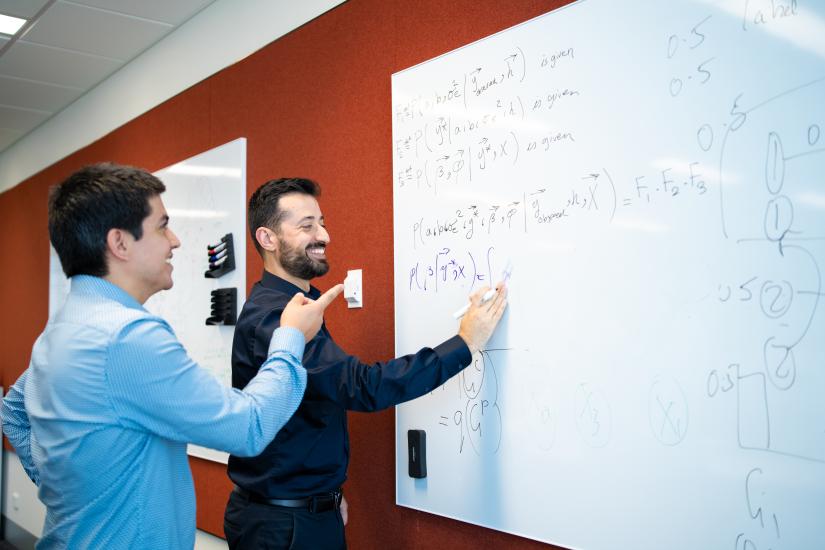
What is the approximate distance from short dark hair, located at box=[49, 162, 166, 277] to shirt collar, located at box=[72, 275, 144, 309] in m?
0.02

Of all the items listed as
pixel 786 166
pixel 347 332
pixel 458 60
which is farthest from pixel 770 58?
pixel 347 332

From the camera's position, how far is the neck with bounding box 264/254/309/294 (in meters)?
1.95

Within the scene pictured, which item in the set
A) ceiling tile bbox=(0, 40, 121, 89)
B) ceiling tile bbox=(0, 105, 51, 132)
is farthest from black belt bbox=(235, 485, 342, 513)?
ceiling tile bbox=(0, 105, 51, 132)

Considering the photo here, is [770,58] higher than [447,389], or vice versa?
[770,58]

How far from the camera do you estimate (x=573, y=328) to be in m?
1.59

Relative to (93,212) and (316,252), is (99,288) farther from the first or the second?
(316,252)

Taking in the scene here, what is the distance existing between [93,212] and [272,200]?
70cm

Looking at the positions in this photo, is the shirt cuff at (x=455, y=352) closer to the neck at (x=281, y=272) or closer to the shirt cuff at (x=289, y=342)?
the shirt cuff at (x=289, y=342)

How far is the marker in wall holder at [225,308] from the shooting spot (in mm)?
2852

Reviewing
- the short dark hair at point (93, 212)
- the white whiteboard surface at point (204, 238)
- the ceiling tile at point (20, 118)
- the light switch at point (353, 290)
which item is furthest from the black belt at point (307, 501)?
the ceiling tile at point (20, 118)

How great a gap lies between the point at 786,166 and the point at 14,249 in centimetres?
552

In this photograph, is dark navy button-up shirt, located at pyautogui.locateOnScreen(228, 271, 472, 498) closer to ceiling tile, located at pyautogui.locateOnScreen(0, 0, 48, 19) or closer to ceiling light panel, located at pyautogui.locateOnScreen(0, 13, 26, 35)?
ceiling tile, located at pyautogui.locateOnScreen(0, 0, 48, 19)

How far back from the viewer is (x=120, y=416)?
127cm

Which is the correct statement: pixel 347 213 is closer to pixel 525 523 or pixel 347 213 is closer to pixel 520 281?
pixel 520 281
